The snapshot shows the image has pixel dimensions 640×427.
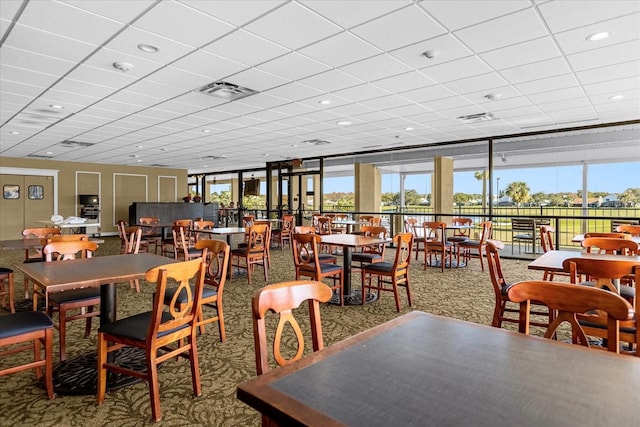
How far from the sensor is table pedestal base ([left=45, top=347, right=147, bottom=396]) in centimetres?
267

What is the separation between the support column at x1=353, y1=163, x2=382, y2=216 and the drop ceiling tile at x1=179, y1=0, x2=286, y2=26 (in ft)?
35.0

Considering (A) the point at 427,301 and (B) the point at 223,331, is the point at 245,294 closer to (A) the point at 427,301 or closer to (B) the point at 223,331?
(B) the point at 223,331

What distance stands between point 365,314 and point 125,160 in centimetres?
1265

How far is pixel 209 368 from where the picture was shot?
304 centimetres

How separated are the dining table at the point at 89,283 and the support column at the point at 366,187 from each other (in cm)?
1095

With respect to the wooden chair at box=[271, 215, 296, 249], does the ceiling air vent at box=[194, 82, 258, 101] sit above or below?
above

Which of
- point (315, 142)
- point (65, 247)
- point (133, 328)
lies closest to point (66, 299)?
point (65, 247)

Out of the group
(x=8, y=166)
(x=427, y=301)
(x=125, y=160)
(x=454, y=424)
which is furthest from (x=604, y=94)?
(x=8, y=166)

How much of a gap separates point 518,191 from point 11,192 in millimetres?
17596

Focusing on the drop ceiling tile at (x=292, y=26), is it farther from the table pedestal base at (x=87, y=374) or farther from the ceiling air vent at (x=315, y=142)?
the ceiling air vent at (x=315, y=142)

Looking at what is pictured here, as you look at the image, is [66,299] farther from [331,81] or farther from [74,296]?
[331,81]

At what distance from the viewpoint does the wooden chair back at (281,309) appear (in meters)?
1.46

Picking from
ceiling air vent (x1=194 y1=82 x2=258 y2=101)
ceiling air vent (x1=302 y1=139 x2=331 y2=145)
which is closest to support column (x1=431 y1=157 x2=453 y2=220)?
ceiling air vent (x1=302 y1=139 x2=331 y2=145)

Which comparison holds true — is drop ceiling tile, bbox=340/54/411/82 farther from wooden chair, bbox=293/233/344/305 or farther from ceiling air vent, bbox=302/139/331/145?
ceiling air vent, bbox=302/139/331/145
